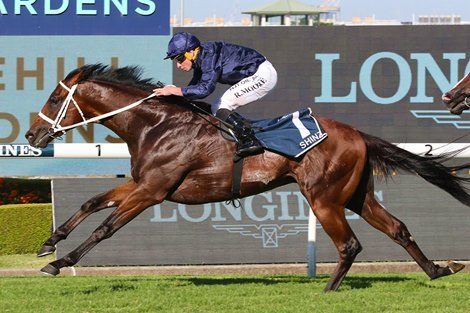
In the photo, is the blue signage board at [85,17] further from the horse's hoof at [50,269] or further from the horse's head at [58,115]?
the horse's hoof at [50,269]

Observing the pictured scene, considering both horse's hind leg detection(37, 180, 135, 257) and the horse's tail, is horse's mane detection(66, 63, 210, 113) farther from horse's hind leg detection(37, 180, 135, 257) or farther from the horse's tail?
the horse's tail

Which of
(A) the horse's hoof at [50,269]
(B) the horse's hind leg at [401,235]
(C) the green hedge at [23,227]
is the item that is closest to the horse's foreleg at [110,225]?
(A) the horse's hoof at [50,269]

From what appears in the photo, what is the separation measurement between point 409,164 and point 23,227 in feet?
14.5

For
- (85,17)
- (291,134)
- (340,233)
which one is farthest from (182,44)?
(85,17)

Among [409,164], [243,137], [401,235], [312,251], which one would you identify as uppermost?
[243,137]

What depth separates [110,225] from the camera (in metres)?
6.84

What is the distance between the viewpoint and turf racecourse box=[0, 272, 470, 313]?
19.7 ft

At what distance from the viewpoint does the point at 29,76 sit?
443 inches

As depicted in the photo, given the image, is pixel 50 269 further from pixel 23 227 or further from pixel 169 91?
pixel 23 227

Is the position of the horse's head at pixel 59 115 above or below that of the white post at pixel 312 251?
above

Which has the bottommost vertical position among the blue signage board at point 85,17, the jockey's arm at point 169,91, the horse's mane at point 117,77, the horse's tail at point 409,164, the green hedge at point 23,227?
the green hedge at point 23,227

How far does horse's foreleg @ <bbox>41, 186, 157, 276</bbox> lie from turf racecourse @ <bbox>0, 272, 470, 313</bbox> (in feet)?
0.68

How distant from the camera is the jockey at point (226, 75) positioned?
6.99m

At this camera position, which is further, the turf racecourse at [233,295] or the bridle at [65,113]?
the bridle at [65,113]
